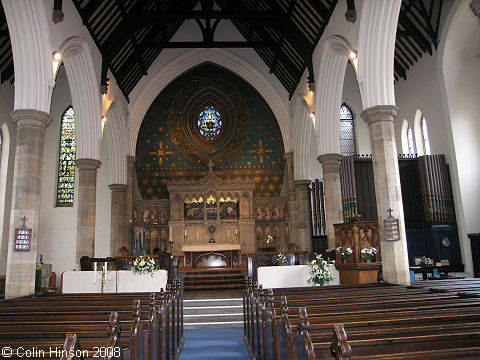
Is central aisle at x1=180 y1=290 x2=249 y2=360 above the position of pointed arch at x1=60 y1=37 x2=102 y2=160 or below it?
below

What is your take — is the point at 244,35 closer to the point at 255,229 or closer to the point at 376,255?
the point at 255,229

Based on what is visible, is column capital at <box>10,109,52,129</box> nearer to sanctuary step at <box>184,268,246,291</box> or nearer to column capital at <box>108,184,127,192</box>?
sanctuary step at <box>184,268,246,291</box>

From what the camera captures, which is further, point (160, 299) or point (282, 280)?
point (282, 280)

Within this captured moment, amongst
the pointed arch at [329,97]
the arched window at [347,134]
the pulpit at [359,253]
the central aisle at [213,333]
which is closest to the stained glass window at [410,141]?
the arched window at [347,134]

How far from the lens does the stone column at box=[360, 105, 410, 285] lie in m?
8.38

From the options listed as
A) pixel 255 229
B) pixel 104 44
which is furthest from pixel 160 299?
pixel 255 229

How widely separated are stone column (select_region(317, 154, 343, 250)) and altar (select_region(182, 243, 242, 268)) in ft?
12.5

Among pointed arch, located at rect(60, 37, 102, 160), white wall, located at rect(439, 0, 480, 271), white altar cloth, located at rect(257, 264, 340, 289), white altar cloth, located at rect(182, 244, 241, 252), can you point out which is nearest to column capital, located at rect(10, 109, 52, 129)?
pointed arch, located at rect(60, 37, 102, 160)

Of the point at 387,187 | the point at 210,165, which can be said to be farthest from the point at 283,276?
the point at 210,165

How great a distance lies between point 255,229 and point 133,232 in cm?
496

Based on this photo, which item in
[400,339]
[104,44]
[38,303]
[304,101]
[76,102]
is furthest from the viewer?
[304,101]

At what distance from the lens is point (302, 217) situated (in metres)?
16.4

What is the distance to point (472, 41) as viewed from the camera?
41.0 ft

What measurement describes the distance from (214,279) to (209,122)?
854 cm
